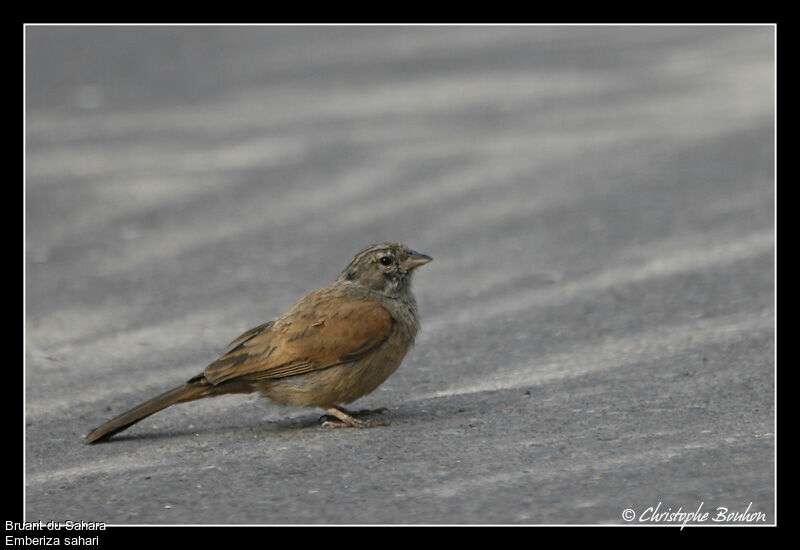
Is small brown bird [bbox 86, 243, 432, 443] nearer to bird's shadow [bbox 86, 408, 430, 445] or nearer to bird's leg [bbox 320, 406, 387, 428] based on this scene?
bird's leg [bbox 320, 406, 387, 428]

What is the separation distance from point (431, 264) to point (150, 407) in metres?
3.71

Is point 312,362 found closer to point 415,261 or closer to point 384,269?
point 384,269

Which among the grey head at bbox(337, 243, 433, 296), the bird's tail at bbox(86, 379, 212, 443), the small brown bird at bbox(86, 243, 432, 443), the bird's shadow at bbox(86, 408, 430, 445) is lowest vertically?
the bird's shadow at bbox(86, 408, 430, 445)

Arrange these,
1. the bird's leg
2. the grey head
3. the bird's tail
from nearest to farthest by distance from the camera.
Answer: the bird's tail < the bird's leg < the grey head

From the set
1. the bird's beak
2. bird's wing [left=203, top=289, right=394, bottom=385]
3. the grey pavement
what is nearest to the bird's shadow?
the grey pavement

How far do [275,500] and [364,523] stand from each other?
17.7 inches

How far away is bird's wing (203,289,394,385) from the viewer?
550 cm

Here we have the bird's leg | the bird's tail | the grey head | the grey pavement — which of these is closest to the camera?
the grey pavement

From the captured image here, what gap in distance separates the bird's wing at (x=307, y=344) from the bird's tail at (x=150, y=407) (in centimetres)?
8

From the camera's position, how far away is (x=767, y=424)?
17.5ft

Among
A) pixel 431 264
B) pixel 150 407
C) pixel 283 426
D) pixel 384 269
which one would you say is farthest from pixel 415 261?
pixel 431 264

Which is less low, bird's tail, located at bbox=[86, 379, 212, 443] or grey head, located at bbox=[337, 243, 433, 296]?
grey head, located at bbox=[337, 243, 433, 296]

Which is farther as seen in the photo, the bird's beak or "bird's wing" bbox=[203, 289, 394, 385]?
the bird's beak

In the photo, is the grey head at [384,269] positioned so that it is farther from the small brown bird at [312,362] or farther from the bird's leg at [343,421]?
the bird's leg at [343,421]
